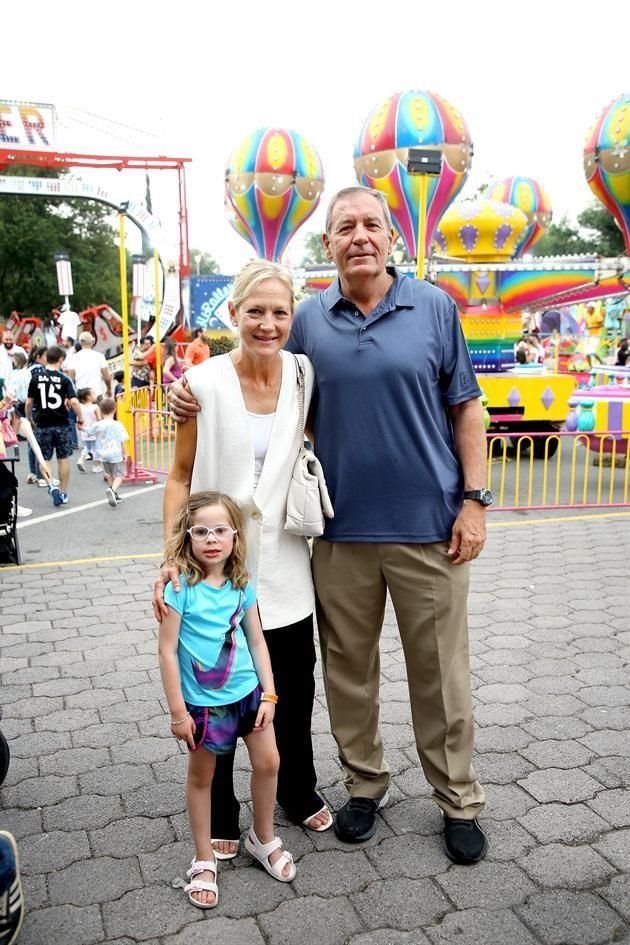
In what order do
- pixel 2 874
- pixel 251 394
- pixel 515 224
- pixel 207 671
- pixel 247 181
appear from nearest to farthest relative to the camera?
pixel 2 874, pixel 207 671, pixel 251 394, pixel 515 224, pixel 247 181

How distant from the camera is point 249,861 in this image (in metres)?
2.65

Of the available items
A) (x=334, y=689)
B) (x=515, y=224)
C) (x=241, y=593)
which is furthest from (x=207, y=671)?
(x=515, y=224)

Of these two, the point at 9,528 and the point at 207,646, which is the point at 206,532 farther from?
the point at 9,528

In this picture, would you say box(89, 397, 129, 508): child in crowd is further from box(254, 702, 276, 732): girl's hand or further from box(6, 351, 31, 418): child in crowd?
box(254, 702, 276, 732): girl's hand

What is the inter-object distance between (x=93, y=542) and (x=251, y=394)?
485 centimetres

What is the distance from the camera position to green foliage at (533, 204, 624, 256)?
4541 cm

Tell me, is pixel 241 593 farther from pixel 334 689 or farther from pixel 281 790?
pixel 281 790

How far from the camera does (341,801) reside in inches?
118

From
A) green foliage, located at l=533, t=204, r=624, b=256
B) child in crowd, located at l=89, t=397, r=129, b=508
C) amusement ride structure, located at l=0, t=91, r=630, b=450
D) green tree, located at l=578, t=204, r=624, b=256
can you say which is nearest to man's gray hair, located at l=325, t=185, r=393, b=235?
amusement ride structure, located at l=0, t=91, r=630, b=450

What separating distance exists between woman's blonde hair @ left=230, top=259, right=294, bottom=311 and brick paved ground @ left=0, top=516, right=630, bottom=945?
172 centimetres

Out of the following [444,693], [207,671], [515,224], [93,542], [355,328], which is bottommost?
[93,542]

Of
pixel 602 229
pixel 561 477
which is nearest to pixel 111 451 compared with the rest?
pixel 561 477

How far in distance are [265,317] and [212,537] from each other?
0.65 m

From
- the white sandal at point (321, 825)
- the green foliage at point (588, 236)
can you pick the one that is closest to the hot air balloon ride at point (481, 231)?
the white sandal at point (321, 825)
